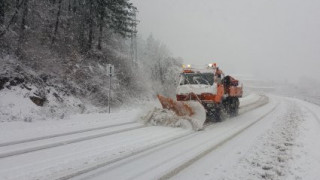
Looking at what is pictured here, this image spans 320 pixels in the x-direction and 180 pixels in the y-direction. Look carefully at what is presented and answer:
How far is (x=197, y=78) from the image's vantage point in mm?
15102

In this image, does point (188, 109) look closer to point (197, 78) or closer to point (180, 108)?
point (180, 108)

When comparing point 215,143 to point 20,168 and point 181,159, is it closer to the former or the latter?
point 181,159

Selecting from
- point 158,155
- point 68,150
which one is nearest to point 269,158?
point 158,155

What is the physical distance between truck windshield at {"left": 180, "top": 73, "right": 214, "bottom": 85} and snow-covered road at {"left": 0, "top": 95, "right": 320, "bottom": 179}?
4.55 m

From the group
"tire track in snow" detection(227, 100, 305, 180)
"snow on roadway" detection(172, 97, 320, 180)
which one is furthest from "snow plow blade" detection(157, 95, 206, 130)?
"tire track in snow" detection(227, 100, 305, 180)

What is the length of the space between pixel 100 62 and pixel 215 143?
24578mm

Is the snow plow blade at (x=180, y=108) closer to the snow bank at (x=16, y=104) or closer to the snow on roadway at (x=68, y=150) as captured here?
the snow on roadway at (x=68, y=150)

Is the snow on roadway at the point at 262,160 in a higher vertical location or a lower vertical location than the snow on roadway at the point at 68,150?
lower

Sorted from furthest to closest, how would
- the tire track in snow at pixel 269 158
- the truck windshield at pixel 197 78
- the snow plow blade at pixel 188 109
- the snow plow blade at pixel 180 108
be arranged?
the truck windshield at pixel 197 78 < the snow plow blade at pixel 180 108 < the snow plow blade at pixel 188 109 < the tire track in snow at pixel 269 158

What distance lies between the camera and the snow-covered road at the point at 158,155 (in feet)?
19.0

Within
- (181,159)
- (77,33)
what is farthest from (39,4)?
(181,159)

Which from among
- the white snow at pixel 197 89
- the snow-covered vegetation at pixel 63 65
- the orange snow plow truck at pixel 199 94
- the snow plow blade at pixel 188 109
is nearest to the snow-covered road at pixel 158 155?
the snow plow blade at pixel 188 109

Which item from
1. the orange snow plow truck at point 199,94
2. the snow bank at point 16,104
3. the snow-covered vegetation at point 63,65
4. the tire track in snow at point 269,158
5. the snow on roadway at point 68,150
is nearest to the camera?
the snow on roadway at point 68,150

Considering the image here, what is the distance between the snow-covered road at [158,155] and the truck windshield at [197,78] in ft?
14.9
